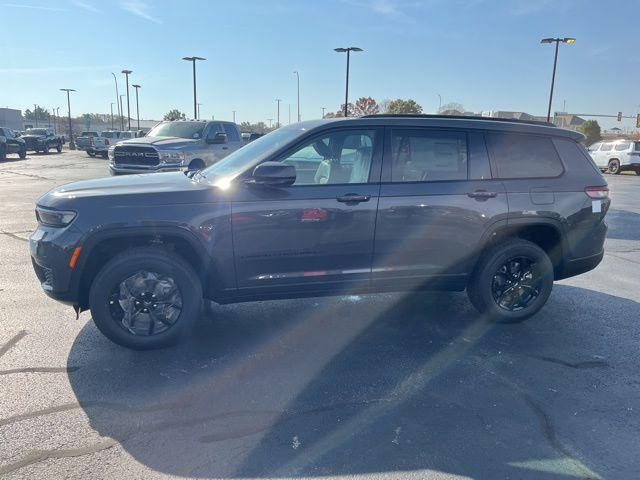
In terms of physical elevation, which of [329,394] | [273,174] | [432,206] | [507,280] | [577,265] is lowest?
[329,394]

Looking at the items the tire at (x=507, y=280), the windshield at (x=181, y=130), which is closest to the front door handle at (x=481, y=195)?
the tire at (x=507, y=280)

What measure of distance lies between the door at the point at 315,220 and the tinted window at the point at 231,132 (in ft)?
30.9

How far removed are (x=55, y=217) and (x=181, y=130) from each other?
9.20 meters

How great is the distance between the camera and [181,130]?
12531mm

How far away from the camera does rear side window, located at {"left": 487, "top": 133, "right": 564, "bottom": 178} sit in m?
4.60

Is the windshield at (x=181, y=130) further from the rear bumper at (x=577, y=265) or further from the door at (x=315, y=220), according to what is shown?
the rear bumper at (x=577, y=265)

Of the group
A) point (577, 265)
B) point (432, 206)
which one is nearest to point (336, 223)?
point (432, 206)

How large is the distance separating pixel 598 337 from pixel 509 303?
804mm

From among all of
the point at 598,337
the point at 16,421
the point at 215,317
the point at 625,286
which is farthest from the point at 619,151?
the point at 16,421

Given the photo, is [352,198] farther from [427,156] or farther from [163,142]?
[163,142]

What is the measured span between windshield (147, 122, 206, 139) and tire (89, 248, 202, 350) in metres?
8.78

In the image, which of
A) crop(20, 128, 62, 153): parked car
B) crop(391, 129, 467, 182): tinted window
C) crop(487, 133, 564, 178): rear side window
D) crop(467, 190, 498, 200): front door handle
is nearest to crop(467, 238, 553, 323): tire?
crop(467, 190, 498, 200): front door handle

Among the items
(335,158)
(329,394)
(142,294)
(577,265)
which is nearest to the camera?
(329,394)

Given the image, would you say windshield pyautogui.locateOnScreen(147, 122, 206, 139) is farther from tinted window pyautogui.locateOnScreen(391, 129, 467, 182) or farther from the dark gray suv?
tinted window pyautogui.locateOnScreen(391, 129, 467, 182)
